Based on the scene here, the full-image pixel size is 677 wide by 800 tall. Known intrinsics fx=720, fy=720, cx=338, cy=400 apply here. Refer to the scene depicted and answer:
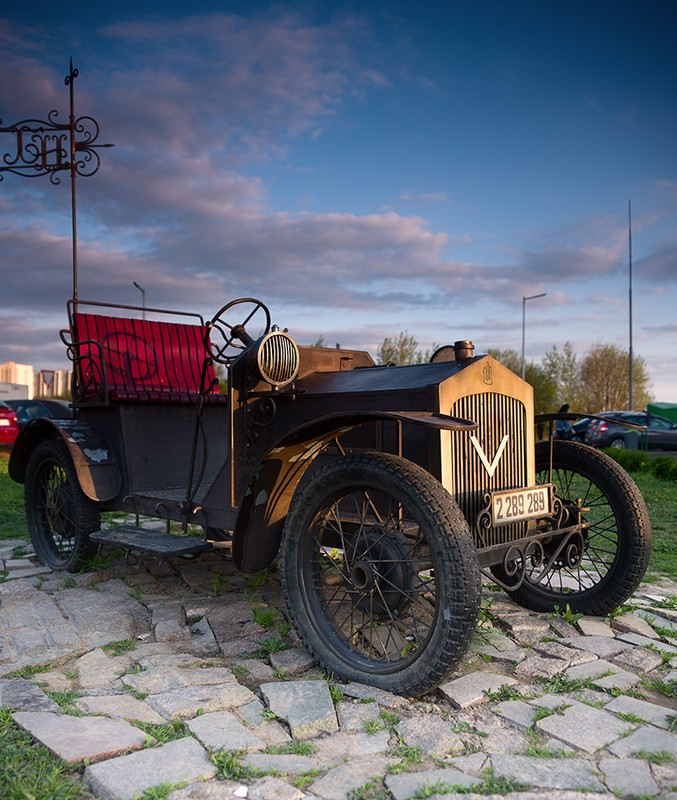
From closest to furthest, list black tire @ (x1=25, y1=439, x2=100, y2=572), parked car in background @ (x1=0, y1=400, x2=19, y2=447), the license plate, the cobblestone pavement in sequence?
the cobblestone pavement < the license plate < black tire @ (x1=25, y1=439, x2=100, y2=572) < parked car in background @ (x1=0, y1=400, x2=19, y2=447)

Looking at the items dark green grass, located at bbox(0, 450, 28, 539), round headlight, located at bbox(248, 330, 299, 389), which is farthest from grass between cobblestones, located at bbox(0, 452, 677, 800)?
dark green grass, located at bbox(0, 450, 28, 539)

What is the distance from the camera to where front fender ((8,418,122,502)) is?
5188mm

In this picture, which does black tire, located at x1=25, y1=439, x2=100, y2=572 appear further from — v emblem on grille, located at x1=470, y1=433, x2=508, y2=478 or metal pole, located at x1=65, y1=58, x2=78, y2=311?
v emblem on grille, located at x1=470, y1=433, x2=508, y2=478

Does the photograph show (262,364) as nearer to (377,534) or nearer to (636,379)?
(377,534)

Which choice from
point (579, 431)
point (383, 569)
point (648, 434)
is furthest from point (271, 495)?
point (579, 431)

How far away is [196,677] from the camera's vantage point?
3320 millimetres

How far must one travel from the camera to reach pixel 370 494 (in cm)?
384

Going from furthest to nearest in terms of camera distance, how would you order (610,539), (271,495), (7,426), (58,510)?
(7,426) < (58,510) < (610,539) < (271,495)

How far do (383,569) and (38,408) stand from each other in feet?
53.5

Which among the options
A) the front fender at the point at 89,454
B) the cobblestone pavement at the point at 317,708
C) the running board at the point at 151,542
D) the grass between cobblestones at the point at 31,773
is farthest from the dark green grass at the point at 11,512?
the grass between cobblestones at the point at 31,773

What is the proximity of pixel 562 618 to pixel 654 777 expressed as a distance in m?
1.77

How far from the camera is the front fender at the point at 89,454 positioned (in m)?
5.19

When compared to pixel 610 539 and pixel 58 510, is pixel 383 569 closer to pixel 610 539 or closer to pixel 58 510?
pixel 610 539

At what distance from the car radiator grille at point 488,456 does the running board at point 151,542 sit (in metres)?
1.65
